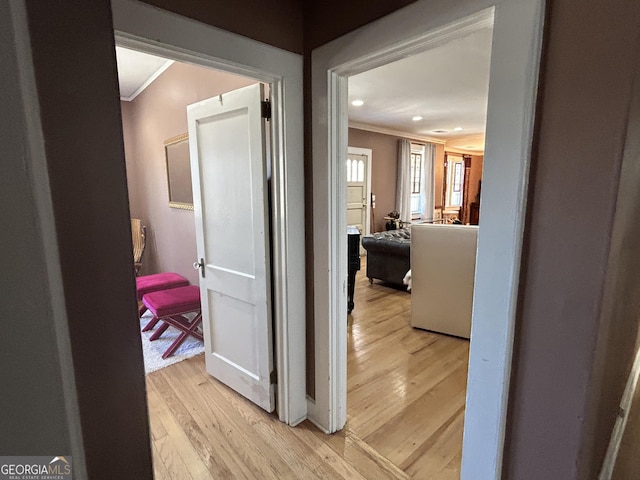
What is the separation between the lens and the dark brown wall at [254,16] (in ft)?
4.58

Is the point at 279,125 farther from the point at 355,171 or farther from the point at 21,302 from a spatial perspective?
the point at 355,171

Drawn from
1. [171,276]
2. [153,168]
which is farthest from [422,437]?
[153,168]

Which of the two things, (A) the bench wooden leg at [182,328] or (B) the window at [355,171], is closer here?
(A) the bench wooden leg at [182,328]

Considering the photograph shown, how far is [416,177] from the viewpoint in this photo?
790 cm

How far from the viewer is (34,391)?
0.99 feet

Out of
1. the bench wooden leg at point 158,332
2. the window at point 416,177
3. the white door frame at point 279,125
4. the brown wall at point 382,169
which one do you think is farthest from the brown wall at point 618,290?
the window at point 416,177

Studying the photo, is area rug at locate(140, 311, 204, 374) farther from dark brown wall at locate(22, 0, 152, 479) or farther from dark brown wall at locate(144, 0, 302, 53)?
dark brown wall at locate(22, 0, 152, 479)

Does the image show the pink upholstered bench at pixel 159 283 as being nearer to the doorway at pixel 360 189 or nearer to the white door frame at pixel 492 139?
the white door frame at pixel 492 139

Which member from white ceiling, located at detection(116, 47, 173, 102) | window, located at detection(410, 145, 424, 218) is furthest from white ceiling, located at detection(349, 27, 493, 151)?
white ceiling, located at detection(116, 47, 173, 102)

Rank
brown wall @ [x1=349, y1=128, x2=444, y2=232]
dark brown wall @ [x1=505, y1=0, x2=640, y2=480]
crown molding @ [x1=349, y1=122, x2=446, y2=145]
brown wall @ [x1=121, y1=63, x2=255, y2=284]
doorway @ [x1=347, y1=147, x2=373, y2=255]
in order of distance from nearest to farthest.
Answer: dark brown wall @ [x1=505, y1=0, x2=640, y2=480], brown wall @ [x1=121, y1=63, x2=255, y2=284], crown molding @ [x1=349, y1=122, x2=446, y2=145], doorway @ [x1=347, y1=147, x2=373, y2=255], brown wall @ [x1=349, y1=128, x2=444, y2=232]

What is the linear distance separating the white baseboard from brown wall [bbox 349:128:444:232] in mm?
4972

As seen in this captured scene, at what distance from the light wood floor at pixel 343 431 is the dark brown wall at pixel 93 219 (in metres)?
1.61

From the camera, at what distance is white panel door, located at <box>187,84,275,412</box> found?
1905 millimetres

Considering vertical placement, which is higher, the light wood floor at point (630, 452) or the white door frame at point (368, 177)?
the white door frame at point (368, 177)
